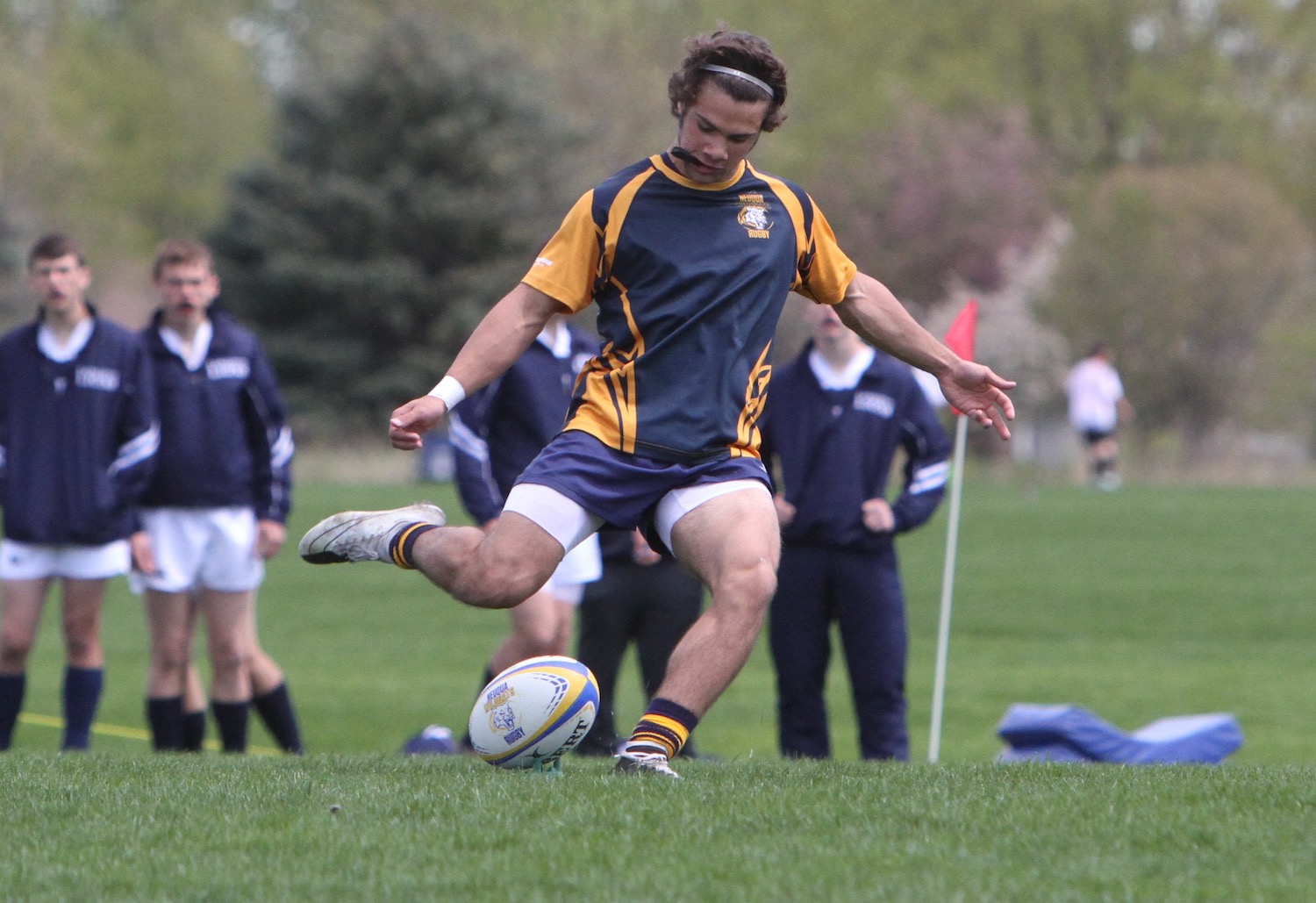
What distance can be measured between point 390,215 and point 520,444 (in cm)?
3130

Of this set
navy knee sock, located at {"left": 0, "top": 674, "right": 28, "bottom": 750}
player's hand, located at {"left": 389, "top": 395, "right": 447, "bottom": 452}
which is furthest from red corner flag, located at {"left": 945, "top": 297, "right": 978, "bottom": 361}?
navy knee sock, located at {"left": 0, "top": 674, "right": 28, "bottom": 750}

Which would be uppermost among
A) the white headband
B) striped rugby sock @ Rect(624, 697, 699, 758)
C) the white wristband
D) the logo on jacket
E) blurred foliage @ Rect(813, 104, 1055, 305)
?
blurred foliage @ Rect(813, 104, 1055, 305)

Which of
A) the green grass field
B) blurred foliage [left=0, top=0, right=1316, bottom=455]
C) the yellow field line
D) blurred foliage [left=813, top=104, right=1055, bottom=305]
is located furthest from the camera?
blurred foliage [left=813, top=104, right=1055, bottom=305]

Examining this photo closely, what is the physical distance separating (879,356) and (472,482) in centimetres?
211

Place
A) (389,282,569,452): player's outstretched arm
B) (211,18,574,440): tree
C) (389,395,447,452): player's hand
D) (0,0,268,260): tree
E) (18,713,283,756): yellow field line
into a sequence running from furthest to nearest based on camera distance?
1. (0,0,268,260): tree
2. (211,18,574,440): tree
3. (18,713,283,756): yellow field line
4. (389,282,569,452): player's outstretched arm
5. (389,395,447,452): player's hand

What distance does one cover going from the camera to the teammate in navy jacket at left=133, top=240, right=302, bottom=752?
908 centimetres

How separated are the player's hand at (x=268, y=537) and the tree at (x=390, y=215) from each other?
30013 millimetres

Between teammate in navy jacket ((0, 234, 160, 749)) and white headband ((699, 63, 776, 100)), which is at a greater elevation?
white headband ((699, 63, 776, 100))

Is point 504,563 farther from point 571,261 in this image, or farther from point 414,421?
point 571,261

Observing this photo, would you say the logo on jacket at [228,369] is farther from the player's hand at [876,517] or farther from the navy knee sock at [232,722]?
the player's hand at [876,517]

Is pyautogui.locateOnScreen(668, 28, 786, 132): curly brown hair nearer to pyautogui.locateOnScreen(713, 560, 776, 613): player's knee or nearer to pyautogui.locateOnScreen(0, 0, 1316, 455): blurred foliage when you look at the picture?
pyautogui.locateOnScreen(713, 560, 776, 613): player's knee

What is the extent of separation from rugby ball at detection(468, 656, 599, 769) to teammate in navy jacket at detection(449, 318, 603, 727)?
2758mm

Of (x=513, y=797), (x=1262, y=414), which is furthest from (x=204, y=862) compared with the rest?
(x=1262, y=414)

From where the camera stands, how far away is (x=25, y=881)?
4.14m
